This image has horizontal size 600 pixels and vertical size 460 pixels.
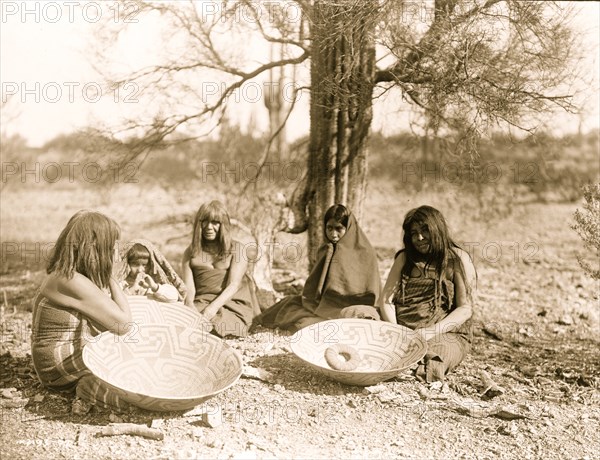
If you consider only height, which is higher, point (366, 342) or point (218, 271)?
point (218, 271)

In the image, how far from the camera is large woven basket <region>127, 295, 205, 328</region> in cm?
Result: 443

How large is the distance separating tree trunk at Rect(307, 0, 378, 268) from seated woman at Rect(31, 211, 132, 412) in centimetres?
238

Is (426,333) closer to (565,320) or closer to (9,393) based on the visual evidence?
(565,320)

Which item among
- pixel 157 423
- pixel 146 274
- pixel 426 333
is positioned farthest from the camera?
pixel 146 274

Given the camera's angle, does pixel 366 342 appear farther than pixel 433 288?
No

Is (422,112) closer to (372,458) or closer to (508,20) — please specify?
(508,20)

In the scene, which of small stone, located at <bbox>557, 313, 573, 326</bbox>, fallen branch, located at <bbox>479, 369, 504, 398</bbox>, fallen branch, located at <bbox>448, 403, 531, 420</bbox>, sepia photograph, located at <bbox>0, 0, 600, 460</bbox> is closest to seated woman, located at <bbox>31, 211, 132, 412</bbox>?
sepia photograph, located at <bbox>0, 0, 600, 460</bbox>

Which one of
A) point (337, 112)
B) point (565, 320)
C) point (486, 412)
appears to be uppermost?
point (337, 112)

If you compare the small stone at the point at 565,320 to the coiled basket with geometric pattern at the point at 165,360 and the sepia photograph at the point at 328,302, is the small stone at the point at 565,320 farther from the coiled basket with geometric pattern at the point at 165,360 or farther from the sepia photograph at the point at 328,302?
the coiled basket with geometric pattern at the point at 165,360

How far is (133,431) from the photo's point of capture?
11.5ft

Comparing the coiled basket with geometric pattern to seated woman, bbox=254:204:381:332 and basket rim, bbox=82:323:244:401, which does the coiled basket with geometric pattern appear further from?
seated woman, bbox=254:204:381:332

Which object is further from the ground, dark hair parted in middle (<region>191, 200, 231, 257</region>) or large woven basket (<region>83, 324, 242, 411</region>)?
dark hair parted in middle (<region>191, 200, 231, 257</region>)

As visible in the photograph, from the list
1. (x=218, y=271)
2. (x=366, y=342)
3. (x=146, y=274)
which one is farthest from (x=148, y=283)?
(x=366, y=342)

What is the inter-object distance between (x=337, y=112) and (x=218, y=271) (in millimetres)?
2036
